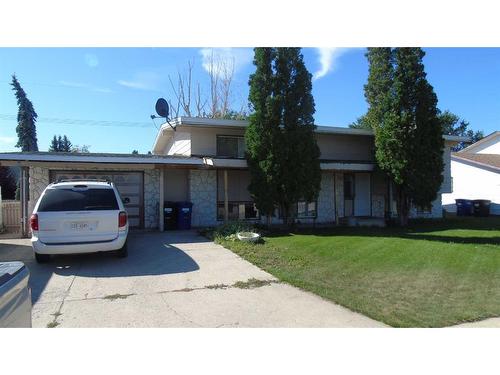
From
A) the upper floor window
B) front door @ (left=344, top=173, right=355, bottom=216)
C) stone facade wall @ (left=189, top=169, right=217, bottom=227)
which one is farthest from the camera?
front door @ (left=344, top=173, right=355, bottom=216)

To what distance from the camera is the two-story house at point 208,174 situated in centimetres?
1284

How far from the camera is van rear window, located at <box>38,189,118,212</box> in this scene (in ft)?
25.6

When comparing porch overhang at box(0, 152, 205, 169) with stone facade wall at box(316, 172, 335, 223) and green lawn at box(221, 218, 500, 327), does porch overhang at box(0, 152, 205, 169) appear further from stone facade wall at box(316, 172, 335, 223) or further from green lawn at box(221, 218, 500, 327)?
stone facade wall at box(316, 172, 335, 223)

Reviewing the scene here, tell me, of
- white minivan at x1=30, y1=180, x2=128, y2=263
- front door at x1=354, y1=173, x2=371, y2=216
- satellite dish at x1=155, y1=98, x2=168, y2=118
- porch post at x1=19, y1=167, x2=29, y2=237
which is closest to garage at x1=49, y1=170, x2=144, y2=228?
porch post at x1=19, y1=167, x2=29, y2=237

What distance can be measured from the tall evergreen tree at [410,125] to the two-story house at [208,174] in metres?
1.42

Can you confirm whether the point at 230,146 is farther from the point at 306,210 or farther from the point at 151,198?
the point at 306,210

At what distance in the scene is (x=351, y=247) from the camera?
9906 mm

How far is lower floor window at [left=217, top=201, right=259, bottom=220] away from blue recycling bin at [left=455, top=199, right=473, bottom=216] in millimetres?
15193

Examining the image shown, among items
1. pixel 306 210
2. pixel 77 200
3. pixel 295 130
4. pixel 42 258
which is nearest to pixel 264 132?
pixel 295 130

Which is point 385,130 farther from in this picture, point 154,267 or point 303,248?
point 154,267

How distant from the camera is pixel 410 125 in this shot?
14.9 meters

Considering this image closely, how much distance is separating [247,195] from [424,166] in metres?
7.19

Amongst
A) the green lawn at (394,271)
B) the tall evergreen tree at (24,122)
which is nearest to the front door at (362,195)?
the green lawn at (394,271)
